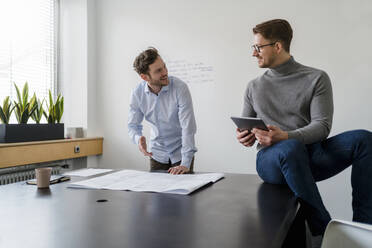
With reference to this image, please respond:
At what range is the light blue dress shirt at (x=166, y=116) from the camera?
2.00 metres

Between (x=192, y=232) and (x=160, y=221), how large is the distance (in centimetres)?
11

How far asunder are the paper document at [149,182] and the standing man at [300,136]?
28 centimetres

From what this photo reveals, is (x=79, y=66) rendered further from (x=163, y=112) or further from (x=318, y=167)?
(x=318, y=167)

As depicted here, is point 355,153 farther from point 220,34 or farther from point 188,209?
point 220,34

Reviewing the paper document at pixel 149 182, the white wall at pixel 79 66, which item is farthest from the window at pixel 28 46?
the paper document at pixel 149 182

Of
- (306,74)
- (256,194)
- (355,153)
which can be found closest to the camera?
(256,194)

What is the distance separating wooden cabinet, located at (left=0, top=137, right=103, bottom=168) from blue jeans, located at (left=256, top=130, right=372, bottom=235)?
1888mm

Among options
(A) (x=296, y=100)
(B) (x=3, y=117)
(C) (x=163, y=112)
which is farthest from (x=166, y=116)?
(B) (x=3, y=117)

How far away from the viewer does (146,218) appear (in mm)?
765

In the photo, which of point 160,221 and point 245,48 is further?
point 245,48

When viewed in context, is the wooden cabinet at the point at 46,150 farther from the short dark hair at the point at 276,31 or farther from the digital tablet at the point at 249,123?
the short dark hair at the point at 276,31

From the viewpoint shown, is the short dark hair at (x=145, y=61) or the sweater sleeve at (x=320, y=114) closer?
the sweater sleeve at (x=320, y=114)

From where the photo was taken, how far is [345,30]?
246 cm

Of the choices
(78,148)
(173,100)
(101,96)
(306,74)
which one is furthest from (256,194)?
(101,96)
